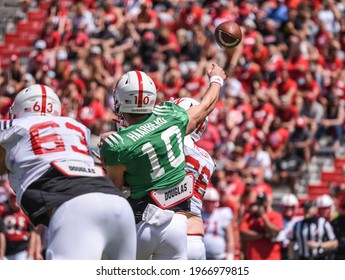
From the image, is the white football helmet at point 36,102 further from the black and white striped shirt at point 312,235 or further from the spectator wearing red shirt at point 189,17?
the spectator wearing red shirt at point 189,17

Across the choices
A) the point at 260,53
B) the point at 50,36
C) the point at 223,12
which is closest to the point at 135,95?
the point at 260,53

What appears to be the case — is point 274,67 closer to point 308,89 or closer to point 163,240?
point 308,89

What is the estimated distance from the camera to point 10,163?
632 cm

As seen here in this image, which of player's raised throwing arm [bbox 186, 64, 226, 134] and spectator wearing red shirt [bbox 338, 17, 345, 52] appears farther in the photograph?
spectator wearing red shirt [bbox 338, 17, 345, 52]

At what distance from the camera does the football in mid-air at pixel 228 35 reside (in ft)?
26.3

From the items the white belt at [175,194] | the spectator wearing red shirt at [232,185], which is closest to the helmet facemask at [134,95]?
the white belt at [175,194]

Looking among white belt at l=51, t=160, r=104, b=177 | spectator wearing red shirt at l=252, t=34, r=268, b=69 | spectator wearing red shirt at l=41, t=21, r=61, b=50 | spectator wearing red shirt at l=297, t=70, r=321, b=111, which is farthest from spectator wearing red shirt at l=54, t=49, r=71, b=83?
white belt at l=51, t=160, r=104, b=177

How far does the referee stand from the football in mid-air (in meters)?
4.60

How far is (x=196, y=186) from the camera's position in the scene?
791 cm

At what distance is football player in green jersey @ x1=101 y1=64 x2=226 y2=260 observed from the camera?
6.81 meters

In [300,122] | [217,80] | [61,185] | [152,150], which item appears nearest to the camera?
[61,185]

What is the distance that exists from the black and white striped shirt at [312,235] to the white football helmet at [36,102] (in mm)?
6191

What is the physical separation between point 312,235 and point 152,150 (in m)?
5.67

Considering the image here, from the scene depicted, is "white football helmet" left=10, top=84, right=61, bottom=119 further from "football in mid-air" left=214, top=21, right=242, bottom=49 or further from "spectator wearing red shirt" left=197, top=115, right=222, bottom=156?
"spectator wearing red shirt" left=197, top=115, right=222, bottom=156
